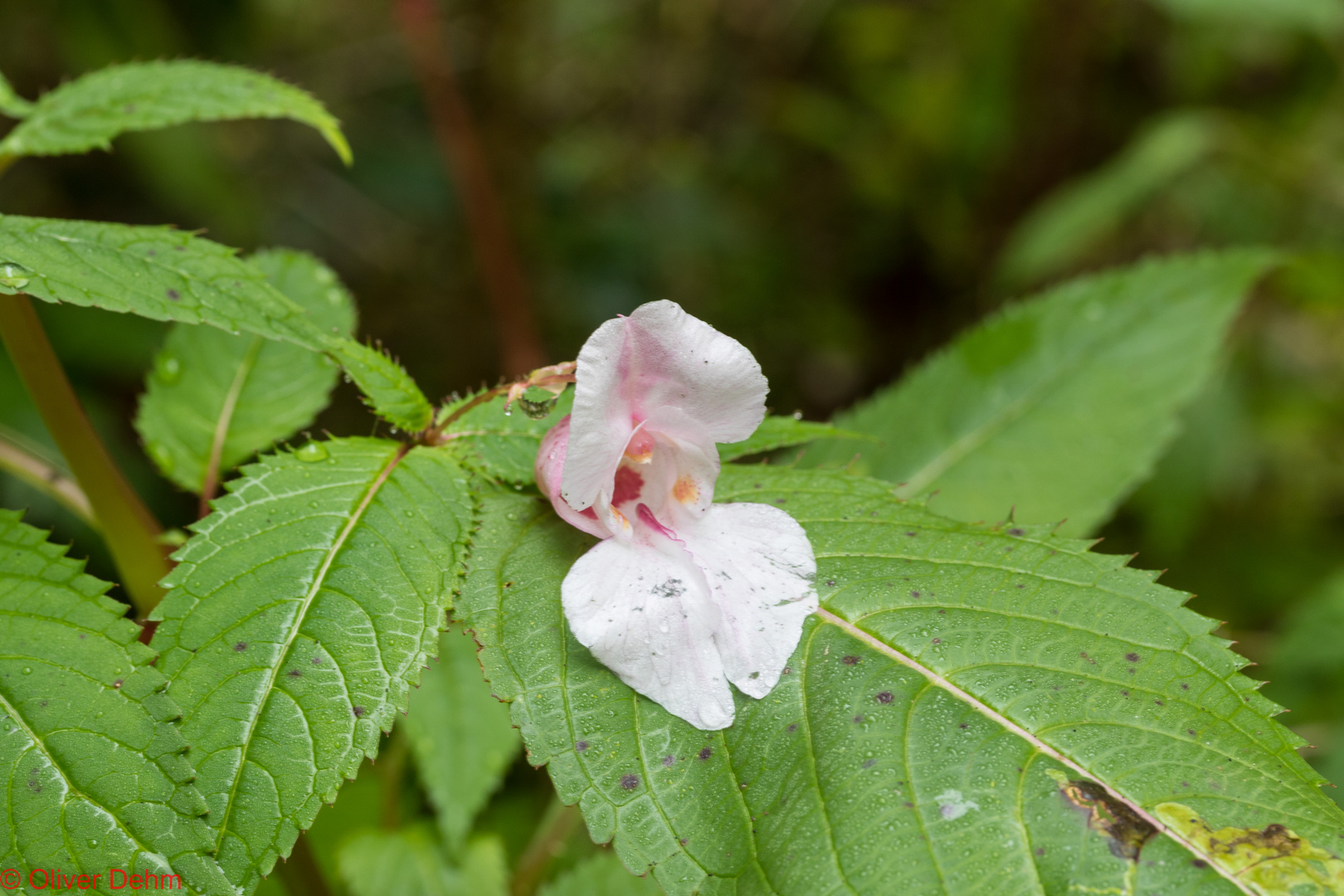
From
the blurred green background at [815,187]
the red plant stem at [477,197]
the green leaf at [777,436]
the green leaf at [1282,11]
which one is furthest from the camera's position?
the red plant stem at [477,197]

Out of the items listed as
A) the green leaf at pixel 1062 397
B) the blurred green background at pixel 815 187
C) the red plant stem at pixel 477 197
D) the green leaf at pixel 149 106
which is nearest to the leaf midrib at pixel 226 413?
the green leaf at pixel 149 106

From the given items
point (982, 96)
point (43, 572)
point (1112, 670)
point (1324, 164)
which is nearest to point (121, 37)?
Result: point (43, 572)

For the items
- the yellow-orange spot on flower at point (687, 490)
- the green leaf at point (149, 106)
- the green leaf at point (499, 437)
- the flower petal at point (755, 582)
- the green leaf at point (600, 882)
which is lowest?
the green leaf at point (600, 882)

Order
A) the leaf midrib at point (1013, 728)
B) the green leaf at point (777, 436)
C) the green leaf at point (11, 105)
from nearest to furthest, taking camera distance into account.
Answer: the leaf midrib at point (1013, 728)
the green leaf at point (777, 436)
the green leaf at point (11, 105)

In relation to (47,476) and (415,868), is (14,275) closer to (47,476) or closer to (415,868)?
(47,476)

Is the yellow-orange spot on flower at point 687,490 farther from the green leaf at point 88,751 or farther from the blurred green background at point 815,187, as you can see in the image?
the blurred green background at point 815,187

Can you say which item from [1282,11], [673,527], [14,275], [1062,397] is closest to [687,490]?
[673,527]

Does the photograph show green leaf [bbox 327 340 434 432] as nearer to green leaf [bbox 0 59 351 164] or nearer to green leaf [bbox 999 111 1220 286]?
green leaf [bbox 0 59 351 164]
